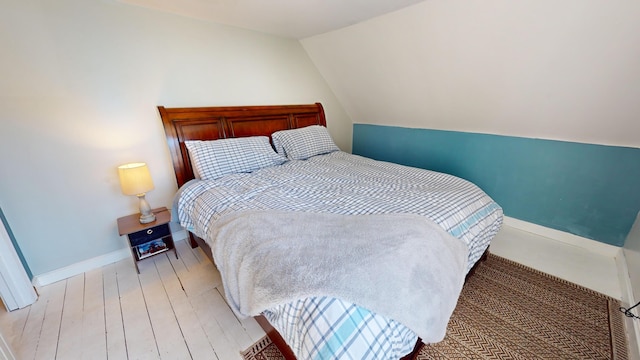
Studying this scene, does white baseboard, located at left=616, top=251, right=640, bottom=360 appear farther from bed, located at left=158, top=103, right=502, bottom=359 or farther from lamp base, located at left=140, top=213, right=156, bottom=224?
lamp base, located at left=140, top=213, right=156, bottom=224

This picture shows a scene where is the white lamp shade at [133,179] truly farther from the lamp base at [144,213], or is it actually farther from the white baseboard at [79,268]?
the white baseboard at [79,268]

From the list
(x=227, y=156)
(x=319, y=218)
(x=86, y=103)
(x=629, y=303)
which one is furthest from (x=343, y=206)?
(x=86, y=103)

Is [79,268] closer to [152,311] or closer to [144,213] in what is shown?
[144,213]

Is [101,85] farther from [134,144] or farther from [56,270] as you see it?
[56,270]

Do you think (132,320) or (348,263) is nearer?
(348,263)

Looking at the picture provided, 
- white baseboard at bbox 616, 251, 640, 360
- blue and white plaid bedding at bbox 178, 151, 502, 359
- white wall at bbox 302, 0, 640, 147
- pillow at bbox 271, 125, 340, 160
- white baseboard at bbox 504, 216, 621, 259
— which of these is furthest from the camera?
pillow at bbox 271, 125, 340, 160

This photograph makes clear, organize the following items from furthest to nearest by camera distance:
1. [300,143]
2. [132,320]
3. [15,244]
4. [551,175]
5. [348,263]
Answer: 1. [300,143]
2. [551,175]
3. [15,244]
4. [132,320]
5. [348,263]

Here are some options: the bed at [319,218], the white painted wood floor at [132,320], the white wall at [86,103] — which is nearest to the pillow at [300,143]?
the bed at [319,218]

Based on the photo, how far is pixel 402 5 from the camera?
1.91 m

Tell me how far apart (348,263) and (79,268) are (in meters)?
2.36

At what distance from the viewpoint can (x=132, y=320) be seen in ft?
5.18

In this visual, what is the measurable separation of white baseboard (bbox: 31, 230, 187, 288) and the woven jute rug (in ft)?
5.35

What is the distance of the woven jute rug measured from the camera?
1.34m

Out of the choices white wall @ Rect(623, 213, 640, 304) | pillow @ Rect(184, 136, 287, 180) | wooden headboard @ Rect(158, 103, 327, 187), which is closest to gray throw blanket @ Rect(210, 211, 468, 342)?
pillow @ Rect(184, 136, 287, 180)
